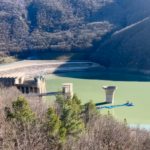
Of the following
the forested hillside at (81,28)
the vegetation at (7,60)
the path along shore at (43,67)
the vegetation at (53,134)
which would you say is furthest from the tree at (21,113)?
the vegetation at (7,60)

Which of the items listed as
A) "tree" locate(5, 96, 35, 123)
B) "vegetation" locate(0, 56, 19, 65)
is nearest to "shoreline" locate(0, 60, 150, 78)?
"vegetation" locate(0, 56, 19, 65)

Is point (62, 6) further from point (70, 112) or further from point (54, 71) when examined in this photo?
point (70, 112)

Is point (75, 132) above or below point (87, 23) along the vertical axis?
A: below

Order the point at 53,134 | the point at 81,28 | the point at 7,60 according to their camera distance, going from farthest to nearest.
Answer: the point at 81,28, the point at 7,60, the point at 53,134

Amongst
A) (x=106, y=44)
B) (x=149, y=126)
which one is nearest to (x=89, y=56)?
(x=106, y=44)

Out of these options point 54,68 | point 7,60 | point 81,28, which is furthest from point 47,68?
point 81,28

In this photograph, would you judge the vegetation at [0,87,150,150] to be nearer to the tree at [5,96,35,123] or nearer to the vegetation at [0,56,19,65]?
the tree at [5,96,35,123]

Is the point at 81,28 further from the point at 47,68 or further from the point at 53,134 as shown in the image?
the point at 53,134

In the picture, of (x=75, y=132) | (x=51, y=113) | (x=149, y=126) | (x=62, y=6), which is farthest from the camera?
(x=62, y=6)

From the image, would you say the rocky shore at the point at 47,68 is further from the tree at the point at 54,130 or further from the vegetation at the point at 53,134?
the tree at the point at 54,130
